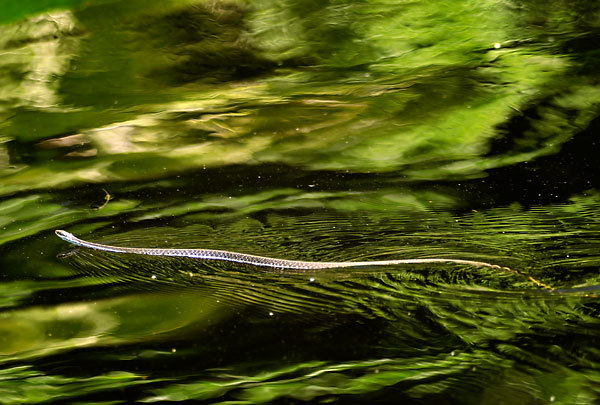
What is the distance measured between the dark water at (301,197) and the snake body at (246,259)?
0.15 ft

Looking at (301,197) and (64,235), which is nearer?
(64,235)

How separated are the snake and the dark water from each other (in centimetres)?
4

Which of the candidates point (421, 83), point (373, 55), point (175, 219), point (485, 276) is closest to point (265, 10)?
point (373, 55)

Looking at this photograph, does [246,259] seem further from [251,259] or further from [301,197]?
[301,197]

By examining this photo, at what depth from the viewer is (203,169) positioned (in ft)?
14.7

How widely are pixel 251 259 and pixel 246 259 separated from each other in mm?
29

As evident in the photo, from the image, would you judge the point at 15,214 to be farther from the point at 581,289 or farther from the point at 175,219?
the point at 581,289

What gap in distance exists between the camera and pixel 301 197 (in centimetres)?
410

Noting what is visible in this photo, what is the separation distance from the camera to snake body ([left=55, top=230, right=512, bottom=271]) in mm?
3406

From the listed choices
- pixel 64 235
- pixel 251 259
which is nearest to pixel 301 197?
pixel 251 259

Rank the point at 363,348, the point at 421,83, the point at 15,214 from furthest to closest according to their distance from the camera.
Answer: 1. the point at 421,83
2. the point at 15,214
3. the point at 363,348

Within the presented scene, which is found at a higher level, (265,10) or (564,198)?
(265,10)

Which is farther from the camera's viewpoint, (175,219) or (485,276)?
(175,219)

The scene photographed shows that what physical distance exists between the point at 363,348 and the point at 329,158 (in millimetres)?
1926
